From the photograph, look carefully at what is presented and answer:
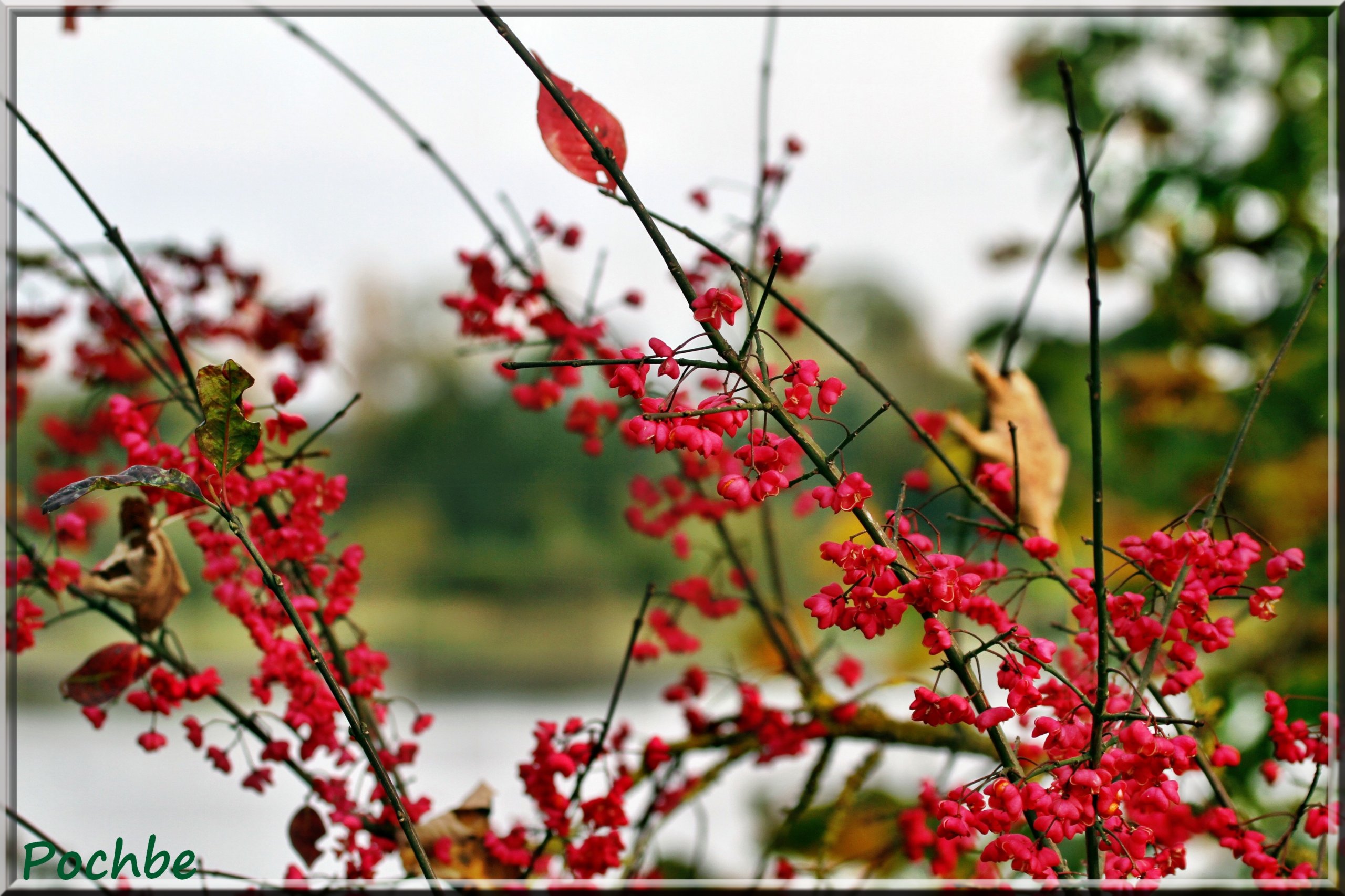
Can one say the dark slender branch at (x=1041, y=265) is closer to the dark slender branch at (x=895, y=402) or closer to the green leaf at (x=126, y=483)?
the dark slender branch at (x=895, y=402)

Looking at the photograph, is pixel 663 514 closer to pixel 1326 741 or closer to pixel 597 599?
pixel 1326 741

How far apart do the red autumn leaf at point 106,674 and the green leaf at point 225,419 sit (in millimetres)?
168

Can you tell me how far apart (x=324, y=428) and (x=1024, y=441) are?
12.3 inches

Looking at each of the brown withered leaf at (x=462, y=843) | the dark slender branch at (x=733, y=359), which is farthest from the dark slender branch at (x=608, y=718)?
the dark slender branch at (x=733, y=359)

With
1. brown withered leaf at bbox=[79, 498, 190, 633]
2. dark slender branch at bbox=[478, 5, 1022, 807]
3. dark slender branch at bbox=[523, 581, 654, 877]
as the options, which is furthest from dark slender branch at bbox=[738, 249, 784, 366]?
brown withered leaf at bbox=[79, 498, 190, 633]

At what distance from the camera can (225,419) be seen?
0.28 metres

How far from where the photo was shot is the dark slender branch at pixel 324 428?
1.09ft

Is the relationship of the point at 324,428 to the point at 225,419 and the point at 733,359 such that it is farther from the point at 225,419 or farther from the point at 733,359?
the point at 733,359

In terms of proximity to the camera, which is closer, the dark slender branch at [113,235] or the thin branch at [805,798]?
the dark slender branch at [113,235]

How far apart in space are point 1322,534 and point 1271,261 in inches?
18.9

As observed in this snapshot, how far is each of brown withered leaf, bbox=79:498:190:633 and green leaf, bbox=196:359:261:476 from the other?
0.39ft

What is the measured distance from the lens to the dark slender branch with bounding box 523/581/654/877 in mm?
372

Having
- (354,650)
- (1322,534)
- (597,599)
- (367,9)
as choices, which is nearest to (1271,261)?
(1322,534)

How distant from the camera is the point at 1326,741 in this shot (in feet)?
1.21
